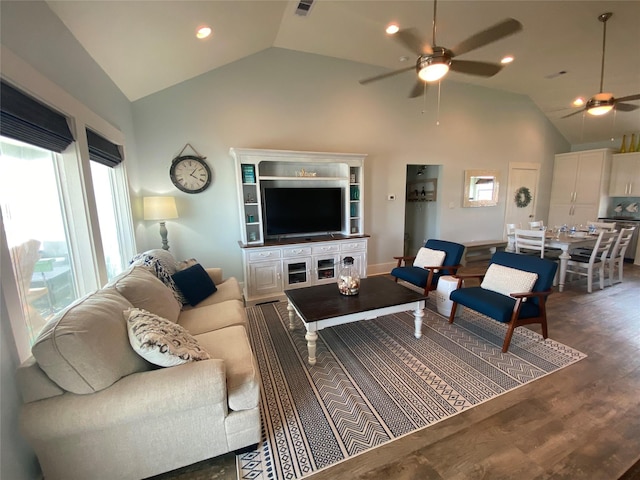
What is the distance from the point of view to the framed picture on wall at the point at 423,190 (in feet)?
18.3

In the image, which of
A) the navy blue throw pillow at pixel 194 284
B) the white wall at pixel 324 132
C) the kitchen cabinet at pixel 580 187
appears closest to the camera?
the navy blue throw pillow at pixel 194 284

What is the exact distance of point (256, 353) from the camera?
2.60 meters

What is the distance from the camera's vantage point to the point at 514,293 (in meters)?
2.65

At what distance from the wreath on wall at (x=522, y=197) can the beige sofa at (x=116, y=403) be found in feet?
22.7

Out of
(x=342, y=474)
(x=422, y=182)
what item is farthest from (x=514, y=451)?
(x=422, y=182)

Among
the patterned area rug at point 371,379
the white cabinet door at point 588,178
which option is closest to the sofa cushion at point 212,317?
the patterned area rug at point 371,379

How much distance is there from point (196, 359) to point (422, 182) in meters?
5.54

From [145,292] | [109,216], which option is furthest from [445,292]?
[109,216]

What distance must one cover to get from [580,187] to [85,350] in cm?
876

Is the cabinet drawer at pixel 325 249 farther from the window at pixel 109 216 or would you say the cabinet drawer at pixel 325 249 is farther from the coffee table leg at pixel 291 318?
the window at pixel 109 216

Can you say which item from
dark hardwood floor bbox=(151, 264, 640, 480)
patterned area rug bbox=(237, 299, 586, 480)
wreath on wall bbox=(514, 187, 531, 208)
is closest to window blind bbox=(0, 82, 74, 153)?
dark hardwood floor bbox=(151, 264, 640, 480)

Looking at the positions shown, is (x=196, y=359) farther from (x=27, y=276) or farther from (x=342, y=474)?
(x=27, y=276)

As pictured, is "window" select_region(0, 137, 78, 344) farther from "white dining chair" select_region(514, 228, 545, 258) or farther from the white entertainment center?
"white dining chair" select_region(514, 228, 545, 258)

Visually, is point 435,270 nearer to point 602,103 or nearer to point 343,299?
point 343,299
